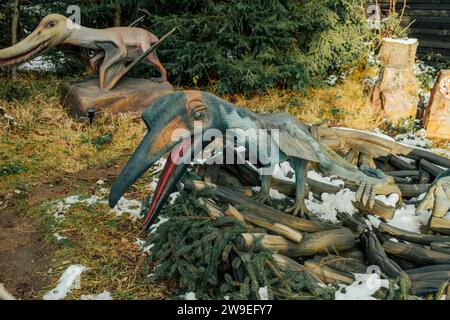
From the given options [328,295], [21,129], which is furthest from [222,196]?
[21,129]

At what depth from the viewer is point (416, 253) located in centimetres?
275

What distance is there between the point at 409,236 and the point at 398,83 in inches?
139

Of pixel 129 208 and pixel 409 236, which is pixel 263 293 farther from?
pixel 129 208

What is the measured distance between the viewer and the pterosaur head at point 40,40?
5020 mm

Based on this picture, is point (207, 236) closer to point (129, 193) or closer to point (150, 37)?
point (129, 193)

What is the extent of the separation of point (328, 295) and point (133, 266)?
1315 mm

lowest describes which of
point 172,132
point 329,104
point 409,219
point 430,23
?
point 329,104

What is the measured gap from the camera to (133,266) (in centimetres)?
297

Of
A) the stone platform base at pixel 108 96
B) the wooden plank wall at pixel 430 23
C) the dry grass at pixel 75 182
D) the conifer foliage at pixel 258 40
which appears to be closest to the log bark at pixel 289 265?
the dry grass at pixel 75 182

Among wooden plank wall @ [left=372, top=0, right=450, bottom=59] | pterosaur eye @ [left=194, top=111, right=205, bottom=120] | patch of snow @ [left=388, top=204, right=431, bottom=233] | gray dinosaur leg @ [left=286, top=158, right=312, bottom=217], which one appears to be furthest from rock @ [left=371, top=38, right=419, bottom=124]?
pterosaur eye @ [left=194, top=111, right=205, bottom=120]

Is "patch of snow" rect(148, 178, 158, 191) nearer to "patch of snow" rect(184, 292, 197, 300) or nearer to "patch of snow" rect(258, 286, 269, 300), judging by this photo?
"patch of snow" rect(184, 292, 197, 300)

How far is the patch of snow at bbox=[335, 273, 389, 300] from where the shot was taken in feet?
7.74

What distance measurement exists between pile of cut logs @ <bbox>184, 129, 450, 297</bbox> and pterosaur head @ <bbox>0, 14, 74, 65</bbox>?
2957 millimetres

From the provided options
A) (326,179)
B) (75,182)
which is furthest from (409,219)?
(75,182)
